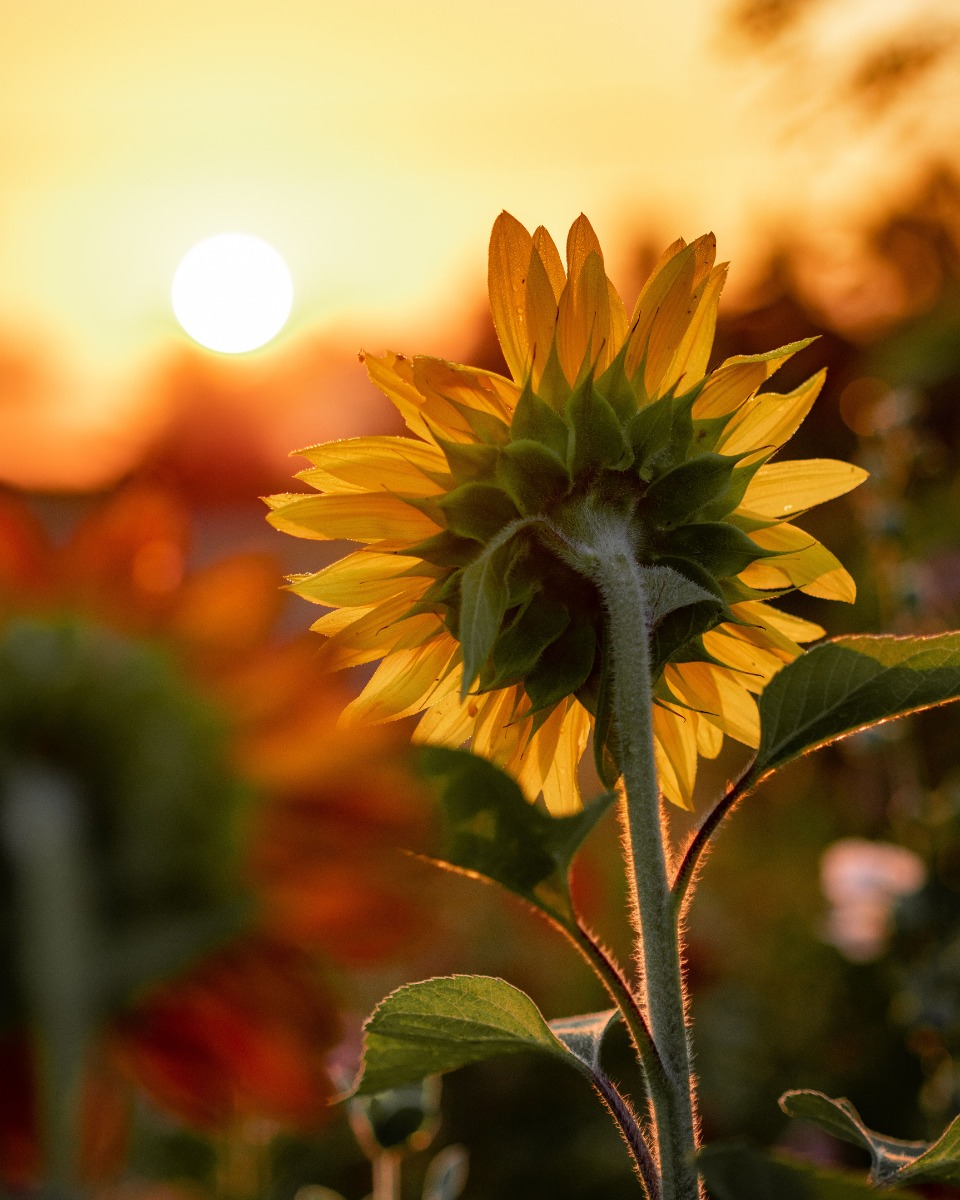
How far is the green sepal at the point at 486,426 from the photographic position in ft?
2.19

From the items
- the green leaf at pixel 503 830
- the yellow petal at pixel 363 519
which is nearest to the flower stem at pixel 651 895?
the green leaf at pixel 503 830

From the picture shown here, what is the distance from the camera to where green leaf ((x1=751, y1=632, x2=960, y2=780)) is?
1.81 feet

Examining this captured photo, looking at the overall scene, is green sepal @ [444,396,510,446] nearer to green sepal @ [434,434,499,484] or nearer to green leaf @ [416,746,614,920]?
green sepal @ [434,434,499,484]

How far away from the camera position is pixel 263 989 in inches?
21.5

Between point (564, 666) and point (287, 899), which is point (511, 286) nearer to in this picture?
point (564, 666)

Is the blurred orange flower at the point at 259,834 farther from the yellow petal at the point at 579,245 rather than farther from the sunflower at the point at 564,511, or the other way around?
the yellow petal at the point at 579,245

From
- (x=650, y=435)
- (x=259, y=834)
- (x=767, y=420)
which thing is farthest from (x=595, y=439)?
(x=259, y=834)

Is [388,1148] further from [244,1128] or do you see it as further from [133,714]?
[244,1128]

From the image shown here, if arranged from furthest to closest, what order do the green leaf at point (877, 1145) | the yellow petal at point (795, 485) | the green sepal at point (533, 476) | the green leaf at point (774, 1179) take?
1. the yellow petal at point (795, 485)
2. the green sepal at point (533, 476)
3. the green leaf at point (877, 1145)
4. the green leaf at point (774, 1179)

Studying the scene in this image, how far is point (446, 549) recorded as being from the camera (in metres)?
0.66

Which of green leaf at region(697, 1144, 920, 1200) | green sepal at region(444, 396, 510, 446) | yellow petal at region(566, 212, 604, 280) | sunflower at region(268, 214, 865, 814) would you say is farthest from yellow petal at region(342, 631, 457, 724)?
green leaf at region(697, 1144, 920, 1200)

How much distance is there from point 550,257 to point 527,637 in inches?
8.2

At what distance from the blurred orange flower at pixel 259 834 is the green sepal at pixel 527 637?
0.08 metres

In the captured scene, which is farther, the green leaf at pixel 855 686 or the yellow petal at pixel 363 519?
the yellow petal at pixel 363 519
